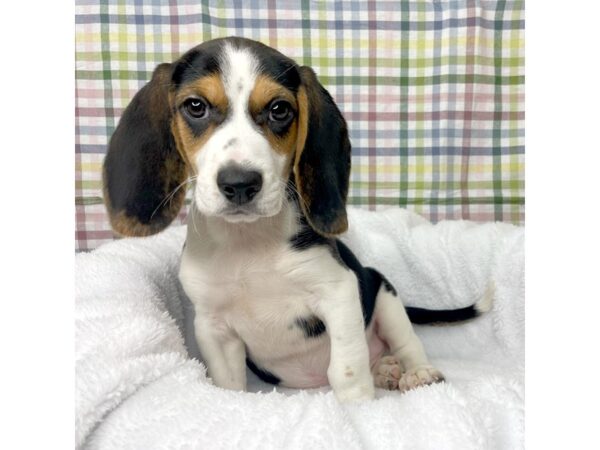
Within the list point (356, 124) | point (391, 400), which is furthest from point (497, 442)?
point (356, 124)

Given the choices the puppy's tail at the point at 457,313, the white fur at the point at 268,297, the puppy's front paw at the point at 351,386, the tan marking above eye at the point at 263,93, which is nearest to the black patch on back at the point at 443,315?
the puppy's tail at the point at 457,313

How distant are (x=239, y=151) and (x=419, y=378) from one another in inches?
39.6

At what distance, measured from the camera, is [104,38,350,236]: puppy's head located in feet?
5.06

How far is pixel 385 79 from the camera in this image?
9.09ft

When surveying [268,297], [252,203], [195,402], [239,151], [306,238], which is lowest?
[195,402]

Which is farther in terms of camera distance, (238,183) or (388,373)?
(388,373)

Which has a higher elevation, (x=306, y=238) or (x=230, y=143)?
(x=230, y=143)

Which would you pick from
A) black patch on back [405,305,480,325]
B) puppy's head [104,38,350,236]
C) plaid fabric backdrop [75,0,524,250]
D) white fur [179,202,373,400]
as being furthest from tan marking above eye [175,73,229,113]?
black patch on back [405,305,480,325]

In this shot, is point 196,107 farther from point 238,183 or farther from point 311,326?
point 311,326

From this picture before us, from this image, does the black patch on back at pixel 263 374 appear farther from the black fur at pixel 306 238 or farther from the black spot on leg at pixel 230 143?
the black spot on leg at pixel 230 143

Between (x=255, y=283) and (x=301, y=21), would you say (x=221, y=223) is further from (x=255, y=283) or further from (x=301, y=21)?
(x=301, y=21)

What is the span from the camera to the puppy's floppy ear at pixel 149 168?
175 cm

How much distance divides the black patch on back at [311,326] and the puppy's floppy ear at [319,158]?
28cm

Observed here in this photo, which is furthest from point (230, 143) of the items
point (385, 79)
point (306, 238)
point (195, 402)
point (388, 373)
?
point (385, 79)
